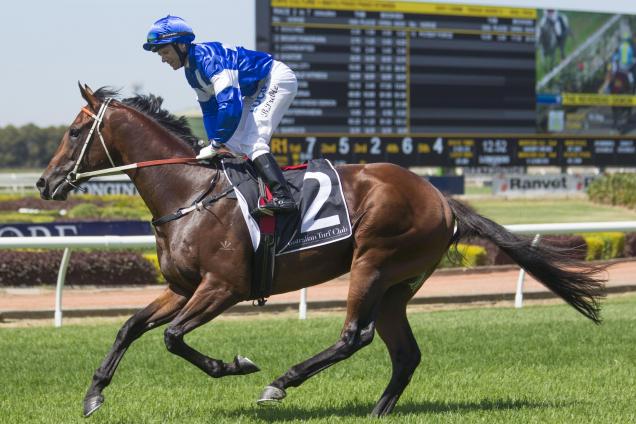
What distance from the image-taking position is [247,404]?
4539mm

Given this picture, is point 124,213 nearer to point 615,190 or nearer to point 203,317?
point 615,190

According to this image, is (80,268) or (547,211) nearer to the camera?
(80,268)

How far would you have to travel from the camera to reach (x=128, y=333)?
4.17 metres

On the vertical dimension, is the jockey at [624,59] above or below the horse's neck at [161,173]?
above

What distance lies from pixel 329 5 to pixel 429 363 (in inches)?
442

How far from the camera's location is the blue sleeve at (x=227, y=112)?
4.16 m

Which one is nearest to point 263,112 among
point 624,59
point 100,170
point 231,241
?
point 231,241

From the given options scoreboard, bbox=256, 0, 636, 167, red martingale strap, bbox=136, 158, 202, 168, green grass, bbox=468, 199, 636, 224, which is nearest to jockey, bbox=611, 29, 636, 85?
scoreboard, bbox=256, 0, 636, 167

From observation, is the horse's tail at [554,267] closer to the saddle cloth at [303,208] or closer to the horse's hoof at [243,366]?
the saddle cloth at [303,208]

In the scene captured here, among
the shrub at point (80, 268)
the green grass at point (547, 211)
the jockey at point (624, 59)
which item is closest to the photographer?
the shrub at point (80, 268)

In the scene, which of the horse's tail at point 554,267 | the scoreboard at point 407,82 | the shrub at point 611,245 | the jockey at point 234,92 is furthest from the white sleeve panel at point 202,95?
the scoreboard at point 407,82

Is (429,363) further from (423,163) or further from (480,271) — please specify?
(423,163)

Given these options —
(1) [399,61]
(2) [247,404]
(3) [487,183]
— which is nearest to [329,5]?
(1) [399,61]

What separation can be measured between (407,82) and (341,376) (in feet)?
39.4
